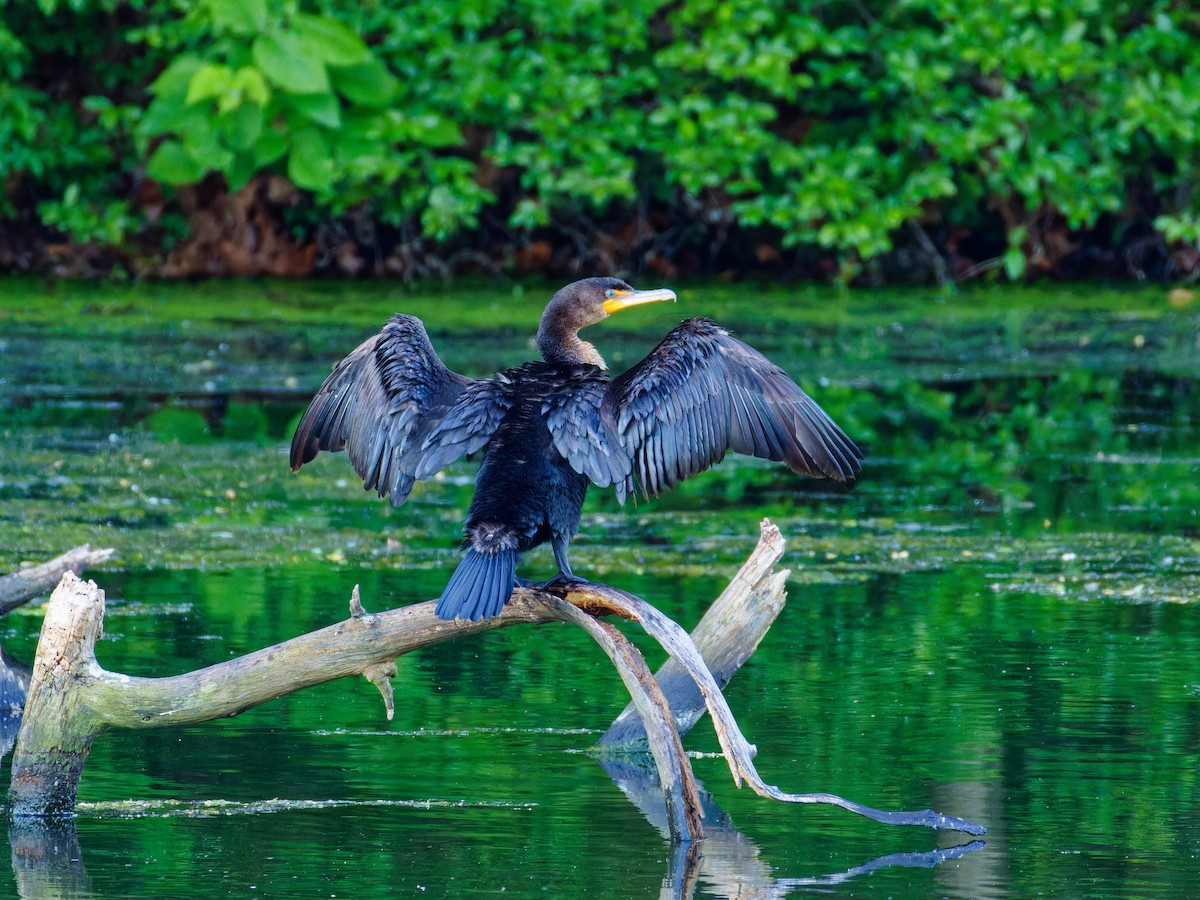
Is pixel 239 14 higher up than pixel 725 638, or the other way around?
pixel 239 14

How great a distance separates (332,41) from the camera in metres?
12.0

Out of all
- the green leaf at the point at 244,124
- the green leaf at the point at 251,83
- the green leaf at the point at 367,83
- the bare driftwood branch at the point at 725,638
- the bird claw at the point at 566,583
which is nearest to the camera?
the bird claw at the point at 566,583

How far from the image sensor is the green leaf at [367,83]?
12383 millimetres

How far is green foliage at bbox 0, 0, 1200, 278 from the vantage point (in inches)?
485

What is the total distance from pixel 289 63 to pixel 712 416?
7789 millimetres

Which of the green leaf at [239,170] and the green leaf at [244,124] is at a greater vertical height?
the green leaf at [244,124]

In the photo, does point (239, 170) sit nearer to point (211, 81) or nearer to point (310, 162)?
point (310, 162)

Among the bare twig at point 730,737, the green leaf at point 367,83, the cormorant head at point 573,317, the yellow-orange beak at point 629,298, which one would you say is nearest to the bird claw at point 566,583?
the bare twig at point 730,737

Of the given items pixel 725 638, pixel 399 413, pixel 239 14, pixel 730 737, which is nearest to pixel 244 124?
pixel 239 14

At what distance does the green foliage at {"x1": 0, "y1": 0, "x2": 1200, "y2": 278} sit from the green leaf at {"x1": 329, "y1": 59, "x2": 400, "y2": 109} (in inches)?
0.5

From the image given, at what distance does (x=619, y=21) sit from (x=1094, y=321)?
3.41 metres

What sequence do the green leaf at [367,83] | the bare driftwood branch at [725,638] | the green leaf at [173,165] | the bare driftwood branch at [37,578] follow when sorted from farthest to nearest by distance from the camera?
the green leaf at [173,165]
the green leaf at [367,83]
the bare driftwood branch at [37,578]
the bare driftwood branch at [725,638]

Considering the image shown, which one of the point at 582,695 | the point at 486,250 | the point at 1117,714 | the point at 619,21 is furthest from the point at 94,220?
the point at 1117,714

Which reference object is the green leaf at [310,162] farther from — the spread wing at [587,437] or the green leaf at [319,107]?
the spread wing at [587,437]
